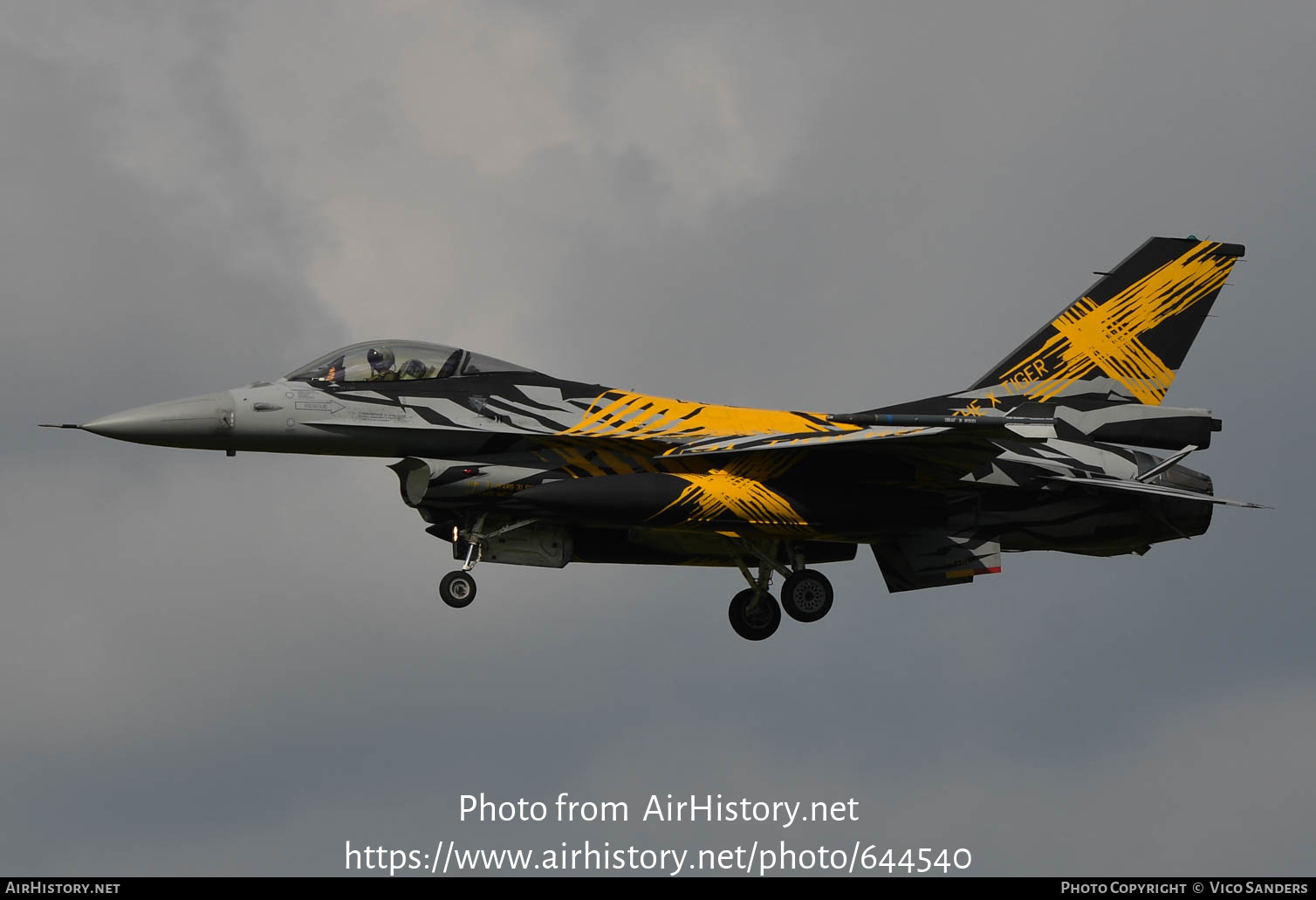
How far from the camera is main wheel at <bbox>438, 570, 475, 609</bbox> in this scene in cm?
2745

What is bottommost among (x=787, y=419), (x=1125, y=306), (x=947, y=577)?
(x=947, y=577)

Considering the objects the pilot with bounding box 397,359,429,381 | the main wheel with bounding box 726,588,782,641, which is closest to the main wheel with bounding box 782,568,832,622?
the main wheel with bounding box 726,588,782,641

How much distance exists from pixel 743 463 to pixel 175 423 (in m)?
8.01

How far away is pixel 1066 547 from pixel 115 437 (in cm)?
1418

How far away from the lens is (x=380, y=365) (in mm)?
28109

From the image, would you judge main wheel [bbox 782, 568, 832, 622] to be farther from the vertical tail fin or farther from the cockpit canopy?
the cockpit canopy

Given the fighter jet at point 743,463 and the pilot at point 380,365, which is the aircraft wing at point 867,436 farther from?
the pilot at point 380,365

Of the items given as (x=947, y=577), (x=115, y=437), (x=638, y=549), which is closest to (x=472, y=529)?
(x=638, y=549)

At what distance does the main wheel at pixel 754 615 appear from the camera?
30688mm

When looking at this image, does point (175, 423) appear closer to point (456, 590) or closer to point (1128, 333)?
point (456, 590)

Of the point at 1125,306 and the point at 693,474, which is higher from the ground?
the point at 1125,306

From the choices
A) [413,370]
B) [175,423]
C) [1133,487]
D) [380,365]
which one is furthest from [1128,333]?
[175,423]

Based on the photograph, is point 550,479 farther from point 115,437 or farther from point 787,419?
point 115,437

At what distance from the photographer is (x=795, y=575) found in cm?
2995
